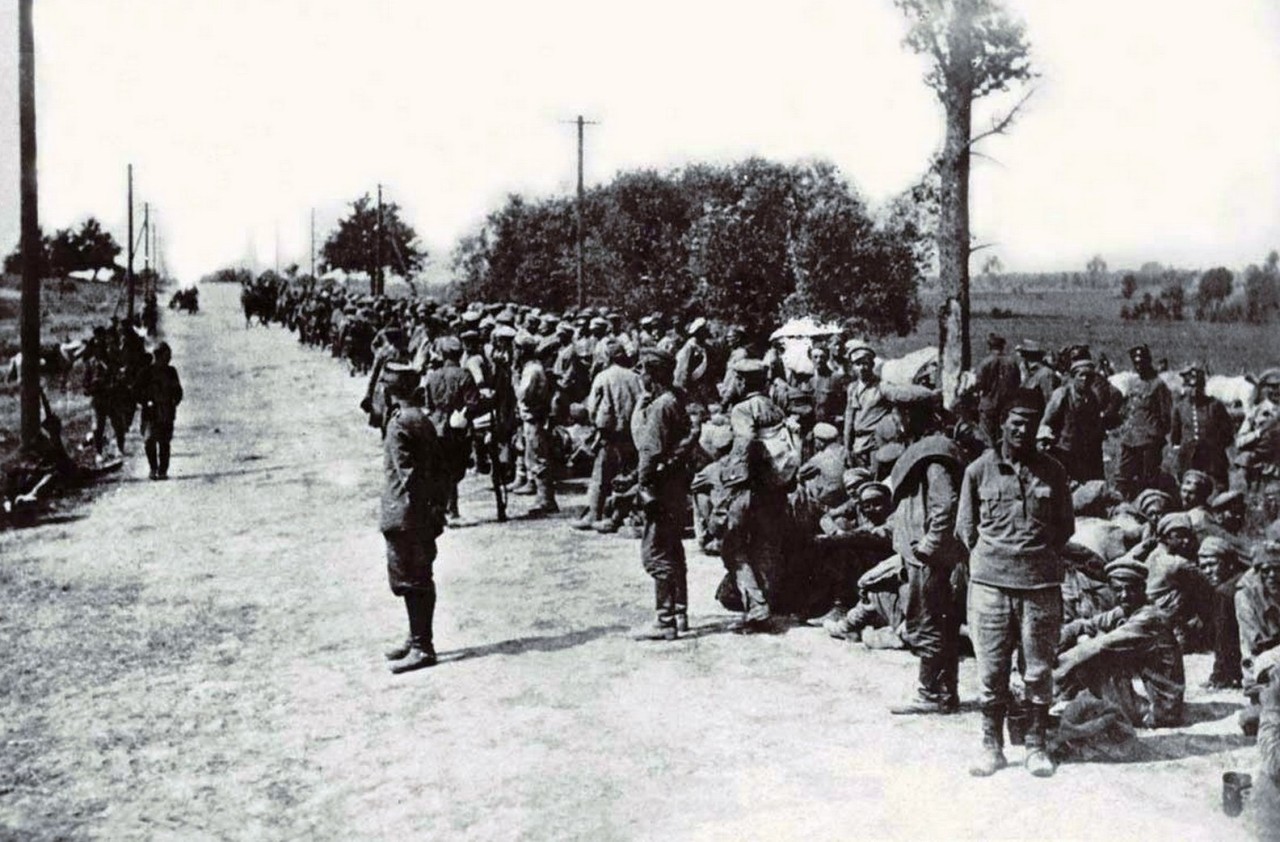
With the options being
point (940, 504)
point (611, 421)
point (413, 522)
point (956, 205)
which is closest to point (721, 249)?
point (956, 205)

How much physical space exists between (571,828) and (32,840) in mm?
2487

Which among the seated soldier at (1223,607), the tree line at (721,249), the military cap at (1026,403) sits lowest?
the seated soldier at (1223,607)

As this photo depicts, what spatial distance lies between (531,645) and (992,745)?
3.49m

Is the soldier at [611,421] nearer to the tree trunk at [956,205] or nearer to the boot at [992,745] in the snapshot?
the tree trunk at [956,205]

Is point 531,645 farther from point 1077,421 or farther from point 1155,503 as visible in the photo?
point 1077,421

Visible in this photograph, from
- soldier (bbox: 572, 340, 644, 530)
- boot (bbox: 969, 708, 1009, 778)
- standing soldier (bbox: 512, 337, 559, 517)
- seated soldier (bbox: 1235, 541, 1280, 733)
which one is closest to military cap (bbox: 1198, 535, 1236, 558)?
seated soldier (bbox: 1235, 541, 1280, 733)

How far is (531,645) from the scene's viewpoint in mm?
8586

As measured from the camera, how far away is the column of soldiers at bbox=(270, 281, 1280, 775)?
20.1ft

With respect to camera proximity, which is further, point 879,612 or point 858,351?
point 858,351

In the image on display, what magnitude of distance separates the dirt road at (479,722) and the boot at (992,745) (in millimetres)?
105

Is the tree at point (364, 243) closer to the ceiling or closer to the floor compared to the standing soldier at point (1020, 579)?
closer to the ceiling

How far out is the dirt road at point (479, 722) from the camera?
19.0 feet

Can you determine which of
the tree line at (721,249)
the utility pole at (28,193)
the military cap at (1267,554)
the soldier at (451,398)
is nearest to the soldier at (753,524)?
the military cap at (1267,554)

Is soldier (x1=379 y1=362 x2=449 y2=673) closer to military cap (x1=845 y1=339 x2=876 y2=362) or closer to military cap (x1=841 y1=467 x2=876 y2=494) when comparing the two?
military cap (x1=841 y1=467 x2=876 y2=494)
